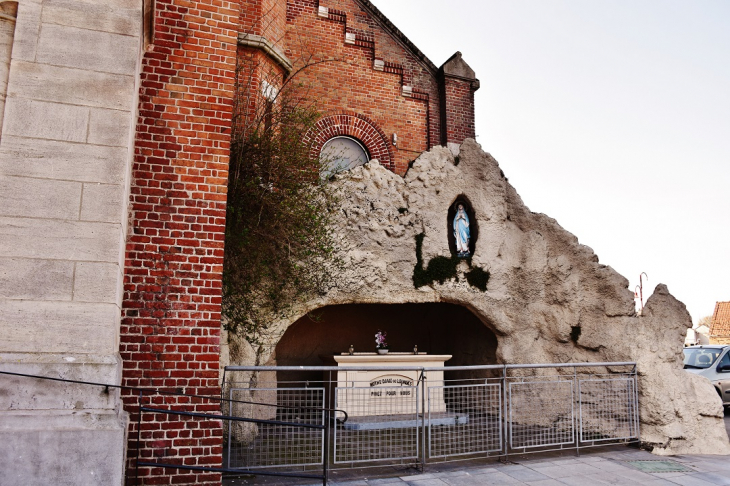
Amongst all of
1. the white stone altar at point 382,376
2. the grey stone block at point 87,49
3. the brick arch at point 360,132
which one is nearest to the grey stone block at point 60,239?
the grey stone block at point 87,49

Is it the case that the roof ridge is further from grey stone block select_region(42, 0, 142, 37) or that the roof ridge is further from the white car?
the white car

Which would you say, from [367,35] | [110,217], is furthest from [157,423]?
[367,35]

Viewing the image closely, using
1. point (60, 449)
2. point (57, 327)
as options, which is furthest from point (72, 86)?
point (60, 449)

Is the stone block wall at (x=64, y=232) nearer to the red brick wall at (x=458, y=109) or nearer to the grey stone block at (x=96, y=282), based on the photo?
the grey stone block at (x=96, y=282)

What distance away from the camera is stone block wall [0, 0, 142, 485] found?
447cm

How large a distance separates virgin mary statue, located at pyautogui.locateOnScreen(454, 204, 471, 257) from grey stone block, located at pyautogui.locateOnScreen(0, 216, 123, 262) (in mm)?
7008

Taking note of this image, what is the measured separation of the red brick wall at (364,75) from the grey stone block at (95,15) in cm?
636

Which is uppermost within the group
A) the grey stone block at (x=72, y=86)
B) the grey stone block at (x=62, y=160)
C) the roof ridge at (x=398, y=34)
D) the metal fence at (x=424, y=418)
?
the roof ridge at (x=398, y=34)

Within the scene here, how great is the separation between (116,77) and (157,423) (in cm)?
345

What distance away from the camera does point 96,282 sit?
4.86 metres

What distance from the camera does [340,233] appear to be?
9547 millimetres

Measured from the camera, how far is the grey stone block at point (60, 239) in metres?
4.69

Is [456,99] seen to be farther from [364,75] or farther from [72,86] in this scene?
[72,86]

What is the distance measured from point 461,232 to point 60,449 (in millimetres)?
8004
